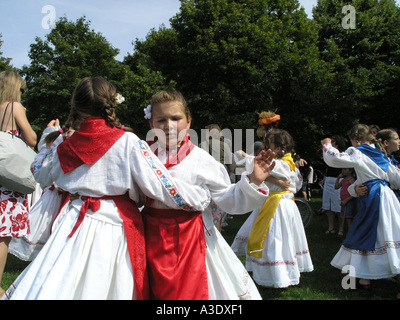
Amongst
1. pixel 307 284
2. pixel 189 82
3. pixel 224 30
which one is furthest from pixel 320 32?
pixel 307 284

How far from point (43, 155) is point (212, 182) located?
1.10 m

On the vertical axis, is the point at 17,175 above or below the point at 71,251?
above

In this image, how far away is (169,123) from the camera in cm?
260

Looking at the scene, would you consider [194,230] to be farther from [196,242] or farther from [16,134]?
[16,134]

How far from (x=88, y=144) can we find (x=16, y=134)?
177 cm

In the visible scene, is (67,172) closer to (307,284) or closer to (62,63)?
(307,284)

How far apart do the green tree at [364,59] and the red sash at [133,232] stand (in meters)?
15.8

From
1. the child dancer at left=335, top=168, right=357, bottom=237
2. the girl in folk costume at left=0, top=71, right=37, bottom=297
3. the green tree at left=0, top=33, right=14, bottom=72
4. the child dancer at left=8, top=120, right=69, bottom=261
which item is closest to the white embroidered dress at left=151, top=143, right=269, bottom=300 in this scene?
the girl in folk costume at left=0, top=71, right=37, bottom=297

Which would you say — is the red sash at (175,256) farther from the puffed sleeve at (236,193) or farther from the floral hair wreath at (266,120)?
the floral hair wreath at (266,120)

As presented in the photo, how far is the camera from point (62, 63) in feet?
70.7

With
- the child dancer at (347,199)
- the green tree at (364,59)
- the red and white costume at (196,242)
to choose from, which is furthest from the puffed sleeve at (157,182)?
the green tree at (364,59)

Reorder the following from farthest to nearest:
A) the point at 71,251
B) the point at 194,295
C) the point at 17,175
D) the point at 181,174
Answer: the point at 17,175, the point at 181,174, the point at 194,295, the point at 71,251

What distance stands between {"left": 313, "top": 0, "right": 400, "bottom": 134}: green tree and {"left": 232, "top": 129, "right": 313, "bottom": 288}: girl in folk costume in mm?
12977

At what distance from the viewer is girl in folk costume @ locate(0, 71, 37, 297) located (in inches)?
140
